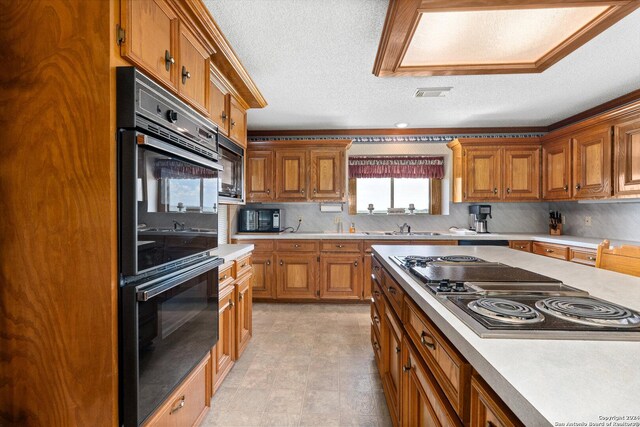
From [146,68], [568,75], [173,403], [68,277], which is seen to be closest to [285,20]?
[146,68]

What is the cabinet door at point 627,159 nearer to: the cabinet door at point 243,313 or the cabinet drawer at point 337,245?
the cabinet drawer at point 337,245

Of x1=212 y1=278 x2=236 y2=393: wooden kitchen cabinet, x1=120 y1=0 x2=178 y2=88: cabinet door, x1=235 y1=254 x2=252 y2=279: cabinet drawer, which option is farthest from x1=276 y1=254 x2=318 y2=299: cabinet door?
x1=120 y1=0 x2=178 y2=88: cabinet door

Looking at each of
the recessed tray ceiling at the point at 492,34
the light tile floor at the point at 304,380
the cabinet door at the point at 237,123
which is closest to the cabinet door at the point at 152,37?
the cabinet door at the point at 237,123

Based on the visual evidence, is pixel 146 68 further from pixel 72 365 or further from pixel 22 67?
pixel 72 365

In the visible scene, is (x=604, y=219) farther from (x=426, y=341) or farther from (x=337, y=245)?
(x=426, y=341)

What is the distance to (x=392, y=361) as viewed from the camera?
1746 mm

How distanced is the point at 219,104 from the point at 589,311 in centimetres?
220

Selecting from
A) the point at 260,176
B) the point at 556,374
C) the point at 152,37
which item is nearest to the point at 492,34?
the point at 152,37

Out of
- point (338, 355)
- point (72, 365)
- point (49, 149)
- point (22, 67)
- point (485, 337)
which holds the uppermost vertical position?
point (22, 67)

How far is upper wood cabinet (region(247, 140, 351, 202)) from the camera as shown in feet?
13.4

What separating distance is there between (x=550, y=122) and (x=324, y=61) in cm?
342

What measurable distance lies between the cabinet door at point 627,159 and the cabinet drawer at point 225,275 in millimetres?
3687

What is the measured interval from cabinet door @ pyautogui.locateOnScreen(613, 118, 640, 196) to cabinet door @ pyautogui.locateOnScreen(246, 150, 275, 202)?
373 cm

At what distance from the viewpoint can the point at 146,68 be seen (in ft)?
3.84
